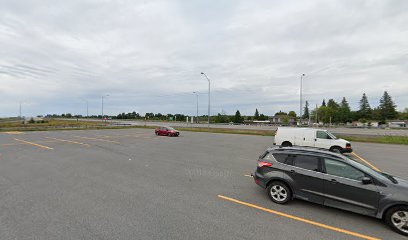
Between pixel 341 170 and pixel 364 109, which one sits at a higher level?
pixel 364 109

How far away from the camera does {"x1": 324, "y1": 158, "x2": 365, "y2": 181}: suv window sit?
423 cm

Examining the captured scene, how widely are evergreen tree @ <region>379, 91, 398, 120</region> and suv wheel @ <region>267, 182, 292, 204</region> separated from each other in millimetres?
124122

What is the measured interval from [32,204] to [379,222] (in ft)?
25.4

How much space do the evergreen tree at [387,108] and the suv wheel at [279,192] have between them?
407ft

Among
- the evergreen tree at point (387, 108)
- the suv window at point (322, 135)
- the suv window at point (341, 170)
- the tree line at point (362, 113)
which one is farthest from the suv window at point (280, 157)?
the evergreen tree at point (387, 108)

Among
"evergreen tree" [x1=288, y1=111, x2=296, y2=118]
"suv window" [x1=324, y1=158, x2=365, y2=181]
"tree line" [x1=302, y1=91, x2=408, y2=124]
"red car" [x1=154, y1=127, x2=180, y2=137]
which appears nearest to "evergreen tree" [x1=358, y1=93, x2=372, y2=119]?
"tree line" [x1=302, y1=91, x2=408, y2=124]

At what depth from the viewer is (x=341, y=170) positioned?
4.41 metres

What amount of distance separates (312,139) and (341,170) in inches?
382

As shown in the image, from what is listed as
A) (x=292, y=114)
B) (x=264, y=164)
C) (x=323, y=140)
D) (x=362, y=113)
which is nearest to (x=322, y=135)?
(x=323, y=140)

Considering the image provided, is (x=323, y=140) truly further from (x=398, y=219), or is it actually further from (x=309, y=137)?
(x=398, y=219)

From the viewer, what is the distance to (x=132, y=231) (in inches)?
140

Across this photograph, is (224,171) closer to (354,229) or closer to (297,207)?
(297,207)

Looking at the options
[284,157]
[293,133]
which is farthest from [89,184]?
[293,133]

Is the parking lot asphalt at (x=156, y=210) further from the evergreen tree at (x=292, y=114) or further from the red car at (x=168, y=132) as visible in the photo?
the evergreen tree at (x=292, y=114)
